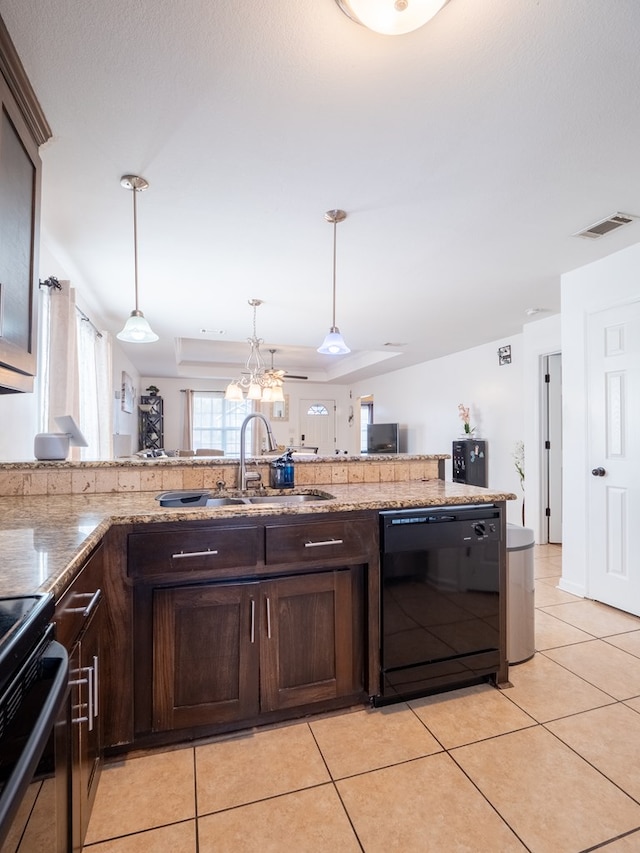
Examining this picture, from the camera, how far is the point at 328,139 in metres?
1.80

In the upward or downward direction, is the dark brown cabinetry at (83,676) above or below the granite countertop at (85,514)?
below

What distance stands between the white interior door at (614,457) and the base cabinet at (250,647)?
7.13 ft

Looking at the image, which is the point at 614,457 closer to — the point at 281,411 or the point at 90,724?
the point at 90,724

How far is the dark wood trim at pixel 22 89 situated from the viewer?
4.18 feet

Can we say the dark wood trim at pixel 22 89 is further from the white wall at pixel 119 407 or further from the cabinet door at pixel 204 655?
the white wall at pixel 119 407

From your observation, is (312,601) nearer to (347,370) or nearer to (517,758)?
(517,758)

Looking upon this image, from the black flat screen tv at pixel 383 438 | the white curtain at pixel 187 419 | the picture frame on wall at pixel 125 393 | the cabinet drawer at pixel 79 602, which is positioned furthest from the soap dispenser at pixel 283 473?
the white curtain at pixel 187 419

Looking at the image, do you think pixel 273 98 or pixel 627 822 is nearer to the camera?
pixel 627 822

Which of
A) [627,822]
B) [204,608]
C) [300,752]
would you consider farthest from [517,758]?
[204,608]

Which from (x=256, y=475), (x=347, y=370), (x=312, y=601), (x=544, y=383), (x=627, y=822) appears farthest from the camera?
(x=347, y=370)

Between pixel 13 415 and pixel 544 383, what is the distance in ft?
15.2

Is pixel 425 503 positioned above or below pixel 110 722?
above

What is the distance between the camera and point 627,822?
1.29 metres

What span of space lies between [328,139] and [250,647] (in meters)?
2.11
